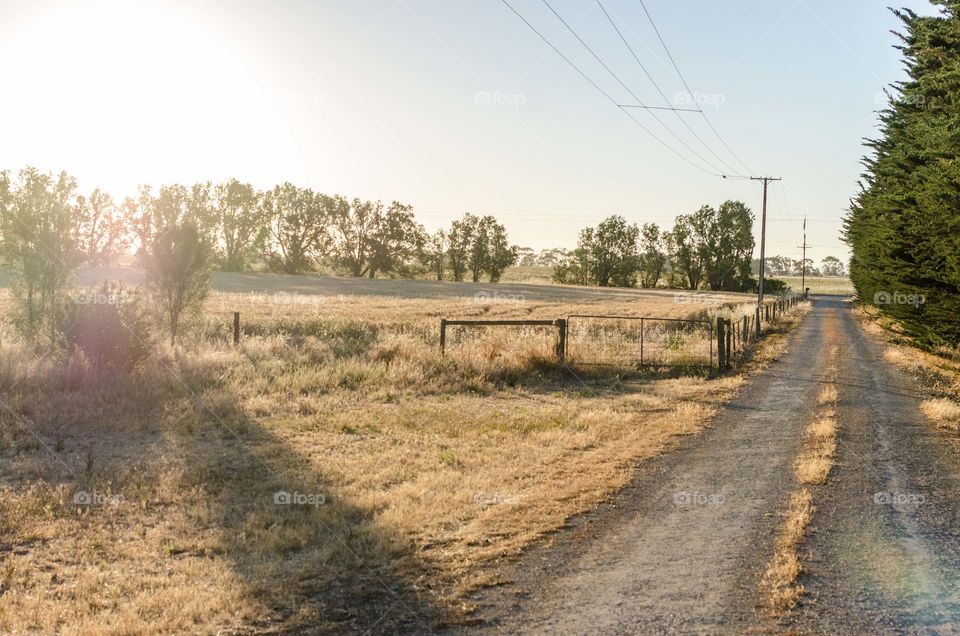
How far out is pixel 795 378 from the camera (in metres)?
19.1

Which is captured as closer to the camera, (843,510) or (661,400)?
(843,510)

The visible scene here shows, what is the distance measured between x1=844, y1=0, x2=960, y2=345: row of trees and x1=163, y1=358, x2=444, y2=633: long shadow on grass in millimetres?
14588

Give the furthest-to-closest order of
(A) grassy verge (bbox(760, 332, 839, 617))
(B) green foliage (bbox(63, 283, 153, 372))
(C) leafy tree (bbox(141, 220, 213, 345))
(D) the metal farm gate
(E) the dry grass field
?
1. (C) leafy tree (bbox(141, 220, 213, 345))
2. (D) the metal farm gate
3. (B) green foliage (bbox(63, 283, 153, 372))
4. (E) the dry grass field
5. (A) grassy verge (bbox(760, 332, 839, 617))

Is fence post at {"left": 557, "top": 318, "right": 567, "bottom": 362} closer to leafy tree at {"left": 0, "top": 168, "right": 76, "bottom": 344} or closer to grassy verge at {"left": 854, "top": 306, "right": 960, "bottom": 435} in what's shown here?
grassy verge at {"left": 854, "top": 306, "right": 960, "bottom": 435}

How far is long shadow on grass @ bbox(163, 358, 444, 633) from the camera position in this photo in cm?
534

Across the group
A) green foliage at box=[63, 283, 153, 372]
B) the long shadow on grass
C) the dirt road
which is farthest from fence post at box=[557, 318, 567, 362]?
green foliage at box=[63, 283, 153, 372]

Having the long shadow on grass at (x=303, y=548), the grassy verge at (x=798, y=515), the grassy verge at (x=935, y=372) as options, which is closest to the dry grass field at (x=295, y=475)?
the long shadow on grass at (x=303, y=548)

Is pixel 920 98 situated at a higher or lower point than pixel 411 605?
higher

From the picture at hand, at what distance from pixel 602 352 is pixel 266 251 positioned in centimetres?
8396

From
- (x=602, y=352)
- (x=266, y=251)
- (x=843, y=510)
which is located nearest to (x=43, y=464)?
(x=843, y=510)

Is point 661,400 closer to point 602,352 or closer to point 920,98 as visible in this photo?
point 602,352

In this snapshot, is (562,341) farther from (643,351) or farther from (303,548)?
(303,548)

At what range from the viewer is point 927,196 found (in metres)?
17.4

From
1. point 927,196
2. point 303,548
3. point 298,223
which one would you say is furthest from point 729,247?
point 303,548
